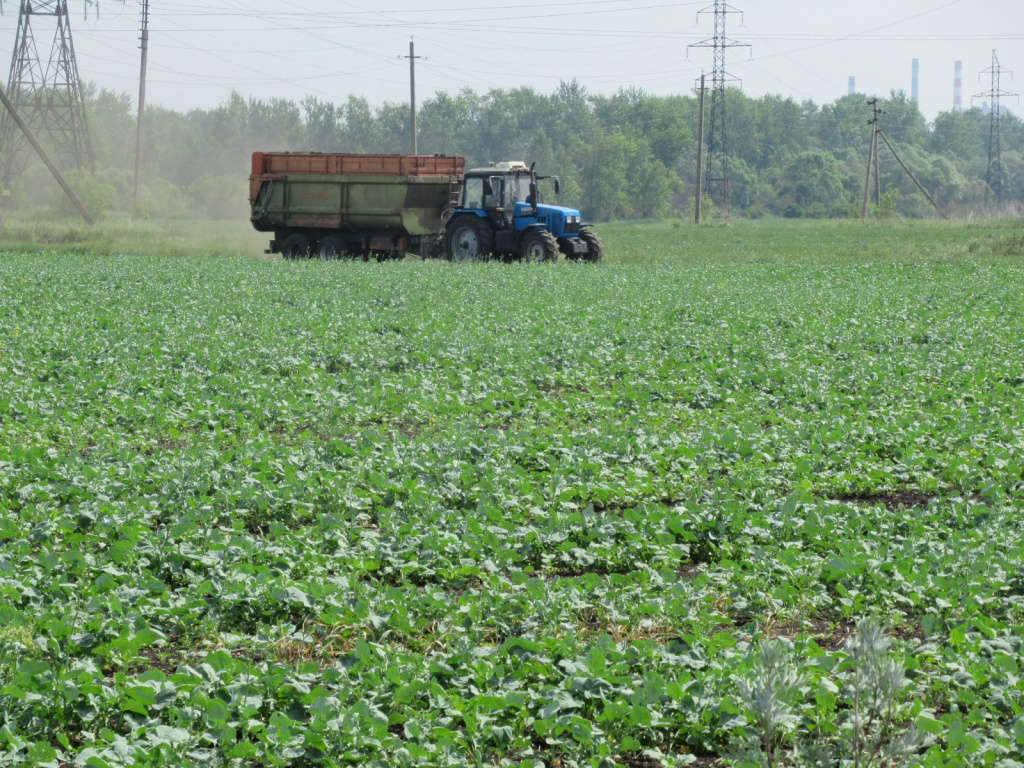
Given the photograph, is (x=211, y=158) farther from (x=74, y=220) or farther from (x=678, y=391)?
(x=678, y=391)

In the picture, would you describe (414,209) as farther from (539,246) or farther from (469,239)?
(539,246)

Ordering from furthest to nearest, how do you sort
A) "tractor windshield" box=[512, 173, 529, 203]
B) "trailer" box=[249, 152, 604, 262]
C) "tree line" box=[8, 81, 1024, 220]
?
"tree line" box=[8, 81, 1024, 220] < "trailer" box=[249, 152, 604, 262] < "tractor windshield" box=[512, 173, 529, 203]

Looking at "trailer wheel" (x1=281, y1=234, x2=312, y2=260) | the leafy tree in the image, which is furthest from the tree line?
"trailer wheel" (x1=281, y1=234, x2=312, y2=260)

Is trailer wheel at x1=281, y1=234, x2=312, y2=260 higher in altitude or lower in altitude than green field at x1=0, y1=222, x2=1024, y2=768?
higher

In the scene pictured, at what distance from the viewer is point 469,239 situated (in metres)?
28.1

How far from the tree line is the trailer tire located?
5568cm

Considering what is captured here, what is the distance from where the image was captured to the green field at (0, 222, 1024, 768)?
3.77m

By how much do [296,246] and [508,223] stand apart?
23.2 feet

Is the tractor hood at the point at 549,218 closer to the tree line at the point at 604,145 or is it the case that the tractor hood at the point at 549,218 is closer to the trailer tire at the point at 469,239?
the trailer tire at the point at 469,239

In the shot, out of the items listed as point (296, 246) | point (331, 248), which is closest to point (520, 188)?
point (331, 248)

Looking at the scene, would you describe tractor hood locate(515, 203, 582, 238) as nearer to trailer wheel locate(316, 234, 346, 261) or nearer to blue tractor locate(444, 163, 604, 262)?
blue tractor locate(444, 163, 604, 262)

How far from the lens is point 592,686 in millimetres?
3969

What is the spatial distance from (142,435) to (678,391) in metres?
5.55

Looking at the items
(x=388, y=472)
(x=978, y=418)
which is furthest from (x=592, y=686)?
(x=978, y=418)
